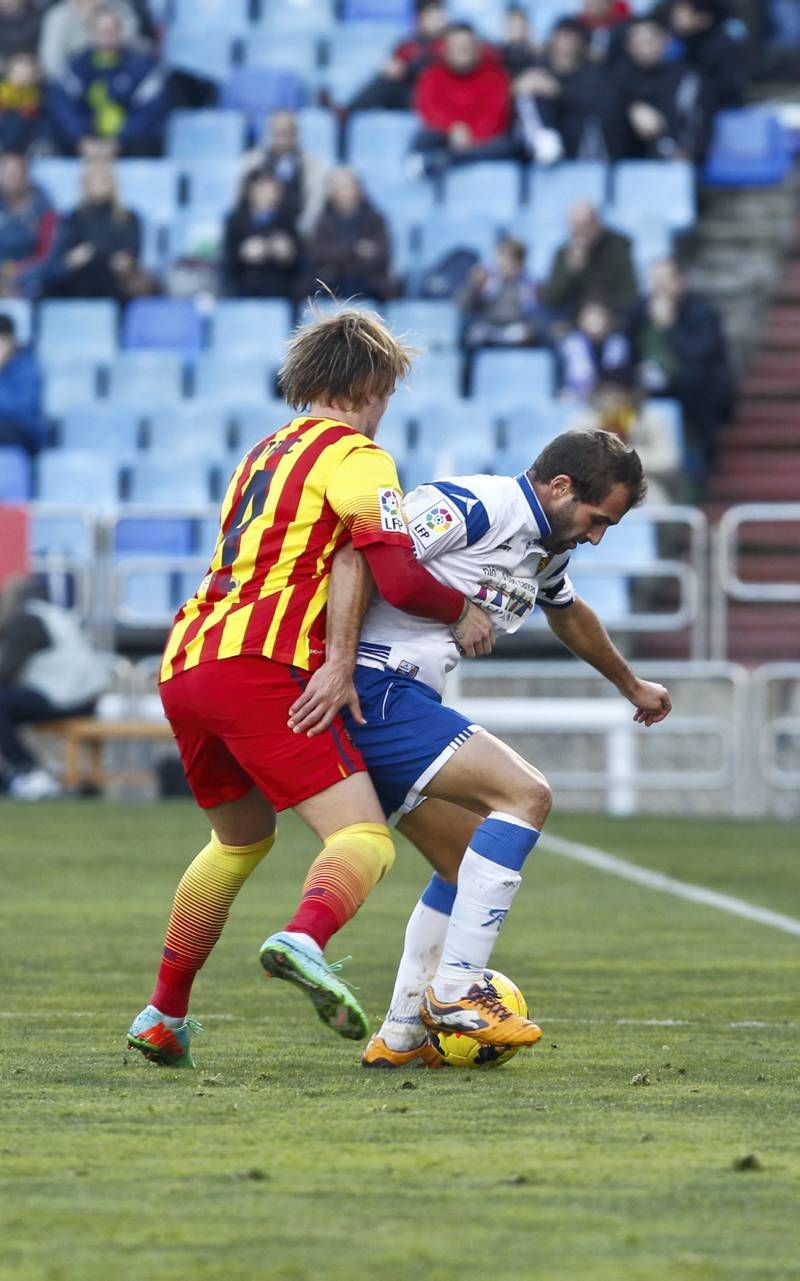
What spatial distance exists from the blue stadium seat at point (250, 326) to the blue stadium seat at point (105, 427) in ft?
3.02

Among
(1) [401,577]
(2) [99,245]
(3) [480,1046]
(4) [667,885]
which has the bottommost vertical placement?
(4) [667,885]

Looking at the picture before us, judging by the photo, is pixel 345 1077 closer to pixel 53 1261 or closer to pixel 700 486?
pixel 53 1261

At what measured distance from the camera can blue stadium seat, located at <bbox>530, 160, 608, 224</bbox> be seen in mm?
19250

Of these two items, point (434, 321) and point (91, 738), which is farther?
point (434, 321)

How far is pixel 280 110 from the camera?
63.8 ft

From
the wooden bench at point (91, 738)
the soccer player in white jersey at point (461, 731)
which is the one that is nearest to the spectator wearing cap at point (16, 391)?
the wooden bench at point (91, 738)

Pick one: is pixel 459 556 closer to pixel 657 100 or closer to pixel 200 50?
pixel 657 100

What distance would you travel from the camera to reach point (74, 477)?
17672 millimetres

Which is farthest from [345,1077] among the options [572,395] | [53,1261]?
[572,395]

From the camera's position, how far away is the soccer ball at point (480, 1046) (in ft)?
17.8

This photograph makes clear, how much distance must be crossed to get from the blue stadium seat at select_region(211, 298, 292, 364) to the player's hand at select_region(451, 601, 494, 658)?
13.2 metres

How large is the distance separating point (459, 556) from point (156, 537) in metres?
11.6

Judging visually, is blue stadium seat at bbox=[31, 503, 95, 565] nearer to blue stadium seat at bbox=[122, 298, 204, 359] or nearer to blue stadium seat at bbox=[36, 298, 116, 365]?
blue stadium seat at bbox=[36, 298, 116, 365]

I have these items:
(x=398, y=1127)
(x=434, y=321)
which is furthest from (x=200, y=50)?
(x=398, y=1127)
